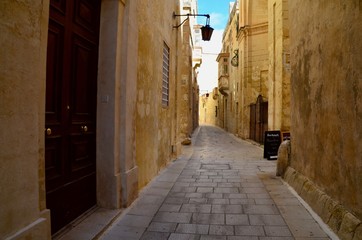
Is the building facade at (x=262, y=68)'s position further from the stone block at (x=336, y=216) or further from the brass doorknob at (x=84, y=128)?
the brass doorknob at (x=84, y=128)

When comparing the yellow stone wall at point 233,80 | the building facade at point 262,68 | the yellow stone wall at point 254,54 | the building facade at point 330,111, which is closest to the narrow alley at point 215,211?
the building facade at point 330,111

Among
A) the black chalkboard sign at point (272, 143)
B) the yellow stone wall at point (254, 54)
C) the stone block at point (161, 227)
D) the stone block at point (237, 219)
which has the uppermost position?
the yellow stone wall at point (254, 54)

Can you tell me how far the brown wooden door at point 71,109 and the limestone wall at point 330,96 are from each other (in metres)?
3.02

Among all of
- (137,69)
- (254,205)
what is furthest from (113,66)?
(254,205)

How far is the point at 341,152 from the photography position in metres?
3.40

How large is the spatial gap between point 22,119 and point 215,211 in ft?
9.81

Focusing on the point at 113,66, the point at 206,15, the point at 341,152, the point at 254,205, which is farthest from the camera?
the point at 206,15

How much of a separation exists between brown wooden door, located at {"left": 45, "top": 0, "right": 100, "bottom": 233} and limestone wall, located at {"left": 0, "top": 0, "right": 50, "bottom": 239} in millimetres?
597

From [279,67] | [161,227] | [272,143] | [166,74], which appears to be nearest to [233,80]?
[279,67]

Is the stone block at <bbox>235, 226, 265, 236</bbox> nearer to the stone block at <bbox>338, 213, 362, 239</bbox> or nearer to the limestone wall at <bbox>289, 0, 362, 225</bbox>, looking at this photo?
the stone block at <bbox>338, 213, 362, 239</bbox>

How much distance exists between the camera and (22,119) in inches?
85.7

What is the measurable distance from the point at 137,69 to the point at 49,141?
2444 millimetres

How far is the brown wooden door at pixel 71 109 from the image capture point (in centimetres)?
310

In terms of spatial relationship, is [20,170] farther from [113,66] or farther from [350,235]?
[350,235]
